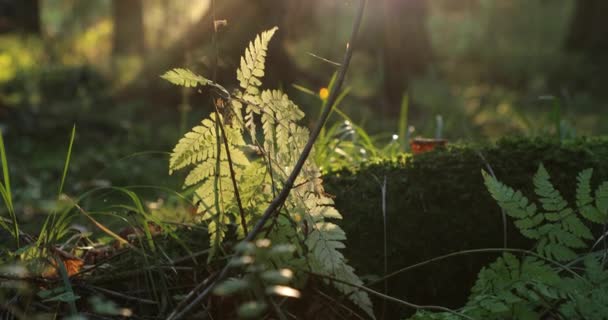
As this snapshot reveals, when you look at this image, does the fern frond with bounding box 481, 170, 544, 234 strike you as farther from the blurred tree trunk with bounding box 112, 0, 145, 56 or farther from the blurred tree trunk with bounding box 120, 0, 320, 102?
the blurred tree trunk with bounding box 112, 0, 145, 56

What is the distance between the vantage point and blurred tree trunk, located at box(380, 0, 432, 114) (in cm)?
1107

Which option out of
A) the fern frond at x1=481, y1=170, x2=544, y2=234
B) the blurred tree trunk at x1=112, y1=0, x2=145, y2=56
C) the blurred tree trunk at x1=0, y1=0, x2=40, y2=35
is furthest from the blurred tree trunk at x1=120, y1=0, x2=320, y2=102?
the blurred tree trunk at x1=0, y1=0, x2=40, y2=35

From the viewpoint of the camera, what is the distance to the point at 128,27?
15164 mm

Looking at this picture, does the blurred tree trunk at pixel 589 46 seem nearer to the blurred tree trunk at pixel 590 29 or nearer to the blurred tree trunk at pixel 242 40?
the blurred tree trunk at pixel 590 29

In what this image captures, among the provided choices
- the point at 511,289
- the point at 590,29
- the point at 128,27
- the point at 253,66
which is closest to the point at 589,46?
the point at 590,29

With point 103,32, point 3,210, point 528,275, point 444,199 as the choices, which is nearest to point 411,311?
point 444,199

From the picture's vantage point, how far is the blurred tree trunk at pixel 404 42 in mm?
11070

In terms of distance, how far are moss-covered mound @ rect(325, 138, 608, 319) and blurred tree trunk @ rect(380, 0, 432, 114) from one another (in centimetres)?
852

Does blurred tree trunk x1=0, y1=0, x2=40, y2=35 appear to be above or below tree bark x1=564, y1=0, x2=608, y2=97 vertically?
below

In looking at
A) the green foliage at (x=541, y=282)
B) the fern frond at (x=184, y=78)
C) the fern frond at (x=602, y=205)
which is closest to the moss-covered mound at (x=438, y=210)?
the green foliage at (x=541, y=282)

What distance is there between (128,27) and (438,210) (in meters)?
13.9

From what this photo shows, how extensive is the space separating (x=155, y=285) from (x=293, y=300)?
422mm

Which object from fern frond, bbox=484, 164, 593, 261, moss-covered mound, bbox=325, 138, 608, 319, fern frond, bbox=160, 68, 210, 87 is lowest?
moss-covered mound, bbox=325, 138, 608, 319

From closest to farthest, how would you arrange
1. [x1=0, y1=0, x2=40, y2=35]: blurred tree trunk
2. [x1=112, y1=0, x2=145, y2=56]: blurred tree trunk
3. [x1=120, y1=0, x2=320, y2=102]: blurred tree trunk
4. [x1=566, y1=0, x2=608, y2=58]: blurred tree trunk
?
[x1=120, y1=0, x2=320, y2=102]: blurred tree trunk
[x1=112, y1=0, x2=145, y2=56]: blurred tree trunk
[x1=566, y1=0, x2=608, y2=58]: blurred tree trunk
[x1=0, y1=0, x2=40, y2=35]: blurred tree trunk
